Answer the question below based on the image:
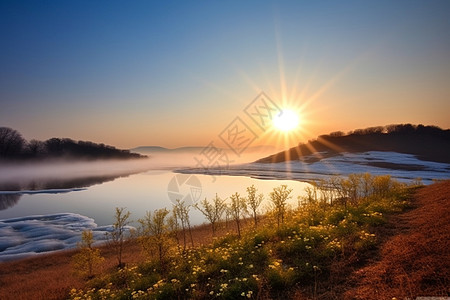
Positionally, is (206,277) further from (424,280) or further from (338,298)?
(424,280)

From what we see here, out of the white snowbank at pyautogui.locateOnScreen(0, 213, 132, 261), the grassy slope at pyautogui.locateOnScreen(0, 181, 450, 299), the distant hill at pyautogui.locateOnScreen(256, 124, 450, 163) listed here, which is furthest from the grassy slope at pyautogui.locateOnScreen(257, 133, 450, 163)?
the grassy slope at pyautogui.locateOnScreen(0, 181, 450, 299)

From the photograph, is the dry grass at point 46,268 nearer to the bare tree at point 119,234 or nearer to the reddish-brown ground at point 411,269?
the bare tree at point 119,234

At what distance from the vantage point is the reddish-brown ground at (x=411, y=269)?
6.56 metres

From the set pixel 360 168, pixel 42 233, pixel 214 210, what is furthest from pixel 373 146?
pixel 42 233

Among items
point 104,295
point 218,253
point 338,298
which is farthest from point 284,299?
point 104,295

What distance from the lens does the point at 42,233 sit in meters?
41.7

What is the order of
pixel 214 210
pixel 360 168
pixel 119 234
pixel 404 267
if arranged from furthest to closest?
pixel 360 168 < pixel 214 210 < pixel 119 234 < pixel 404 267

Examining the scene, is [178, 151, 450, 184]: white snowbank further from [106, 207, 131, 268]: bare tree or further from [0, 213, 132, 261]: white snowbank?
[106, 207, 131, 268]: bare tree

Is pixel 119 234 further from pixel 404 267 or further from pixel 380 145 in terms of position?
pixel 380 145

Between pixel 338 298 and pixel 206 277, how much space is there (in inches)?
216

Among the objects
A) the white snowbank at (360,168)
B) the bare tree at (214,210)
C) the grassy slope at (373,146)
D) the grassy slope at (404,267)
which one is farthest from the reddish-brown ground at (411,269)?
the grassy slope at (373,146)

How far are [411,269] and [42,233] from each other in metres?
50.1

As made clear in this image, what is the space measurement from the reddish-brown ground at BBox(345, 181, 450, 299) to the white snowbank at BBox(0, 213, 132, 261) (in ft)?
121

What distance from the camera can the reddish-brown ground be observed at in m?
6.56
